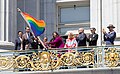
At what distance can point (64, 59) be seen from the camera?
77.0 ft

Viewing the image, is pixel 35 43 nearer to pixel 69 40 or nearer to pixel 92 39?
pixel 69 40

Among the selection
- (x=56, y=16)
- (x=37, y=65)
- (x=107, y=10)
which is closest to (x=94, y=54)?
(x=37, y=65)

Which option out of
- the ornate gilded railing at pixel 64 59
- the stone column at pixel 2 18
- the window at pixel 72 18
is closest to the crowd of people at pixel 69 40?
the ornate gilded railing at pixel 64 59

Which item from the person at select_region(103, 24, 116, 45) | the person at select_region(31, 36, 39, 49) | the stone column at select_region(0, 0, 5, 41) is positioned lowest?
the person at select_region(31, 36, 39, 49)

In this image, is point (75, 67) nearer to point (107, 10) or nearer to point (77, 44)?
point (77, 44)

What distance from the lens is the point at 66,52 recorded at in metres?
23.5

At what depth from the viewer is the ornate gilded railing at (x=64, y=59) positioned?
23.2 meters

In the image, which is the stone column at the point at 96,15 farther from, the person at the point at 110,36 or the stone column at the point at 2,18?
the stone column at the point at 2,18

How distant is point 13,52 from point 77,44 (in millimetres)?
2906

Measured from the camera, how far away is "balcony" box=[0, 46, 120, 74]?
906 inches

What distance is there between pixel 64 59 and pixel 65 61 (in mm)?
97

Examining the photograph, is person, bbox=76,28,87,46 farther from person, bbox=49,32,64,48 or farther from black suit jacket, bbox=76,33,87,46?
person, bbox=49,32,64,48

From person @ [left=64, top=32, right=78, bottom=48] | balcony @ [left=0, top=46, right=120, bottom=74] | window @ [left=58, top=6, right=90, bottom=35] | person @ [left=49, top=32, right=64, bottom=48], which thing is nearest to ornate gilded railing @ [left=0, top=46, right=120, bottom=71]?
balcony @ [left=0, top=46, right=120, bottom=74]

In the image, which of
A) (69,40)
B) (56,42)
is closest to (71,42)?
(69,40)
